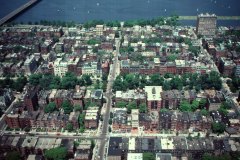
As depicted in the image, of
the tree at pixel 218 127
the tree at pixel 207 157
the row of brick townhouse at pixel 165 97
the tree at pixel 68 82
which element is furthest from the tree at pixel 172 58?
the tree at pixel 207 157

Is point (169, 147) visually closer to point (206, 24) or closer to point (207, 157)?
point (207, 157)

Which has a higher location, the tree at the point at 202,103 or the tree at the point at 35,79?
the tree at the point at 35,79

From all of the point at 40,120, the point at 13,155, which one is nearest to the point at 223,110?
the point at 40,120

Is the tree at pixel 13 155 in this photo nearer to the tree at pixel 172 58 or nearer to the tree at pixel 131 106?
the tree at pixel 131 106

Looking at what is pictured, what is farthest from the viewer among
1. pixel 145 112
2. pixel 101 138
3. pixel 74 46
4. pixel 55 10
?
pixel 55 10

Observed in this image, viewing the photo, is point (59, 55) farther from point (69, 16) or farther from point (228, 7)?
point (228, 7)

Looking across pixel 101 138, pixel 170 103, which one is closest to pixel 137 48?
pixel 170 103

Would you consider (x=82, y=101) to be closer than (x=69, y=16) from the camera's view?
Yes
